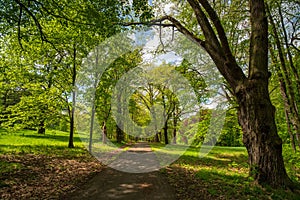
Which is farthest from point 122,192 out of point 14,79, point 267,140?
point 14,79

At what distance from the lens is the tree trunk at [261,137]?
4938 millimetres

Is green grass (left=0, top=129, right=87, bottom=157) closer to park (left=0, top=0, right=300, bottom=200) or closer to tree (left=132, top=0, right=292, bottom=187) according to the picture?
park (left=0, top=0, right=300, bottom=200)

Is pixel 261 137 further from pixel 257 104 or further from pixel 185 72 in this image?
pixel 185 72

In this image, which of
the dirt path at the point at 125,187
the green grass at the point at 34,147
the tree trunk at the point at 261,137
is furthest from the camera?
the green grass at the point at 34,147

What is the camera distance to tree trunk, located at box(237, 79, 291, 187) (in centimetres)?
494

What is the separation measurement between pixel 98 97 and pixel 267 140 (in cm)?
1086

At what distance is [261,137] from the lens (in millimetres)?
5035

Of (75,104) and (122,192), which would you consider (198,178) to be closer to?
(122,192)

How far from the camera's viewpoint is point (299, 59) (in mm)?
8258

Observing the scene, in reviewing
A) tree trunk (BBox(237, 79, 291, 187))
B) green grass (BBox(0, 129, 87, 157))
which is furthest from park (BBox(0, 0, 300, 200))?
green grass (BBox(0, 129, 87, 157))

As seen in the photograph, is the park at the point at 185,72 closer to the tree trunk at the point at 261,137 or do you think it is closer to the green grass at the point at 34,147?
the tree trunk at the point at 261,137

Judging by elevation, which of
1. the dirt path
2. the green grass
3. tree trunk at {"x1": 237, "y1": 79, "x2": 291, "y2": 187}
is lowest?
the dirt path

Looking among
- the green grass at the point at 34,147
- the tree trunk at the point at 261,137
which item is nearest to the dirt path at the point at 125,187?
the tree trunk at the point at 261,137

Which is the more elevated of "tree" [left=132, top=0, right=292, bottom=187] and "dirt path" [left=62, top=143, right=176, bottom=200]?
"tree" [left=132, top=0, right=292, bottom=187]
